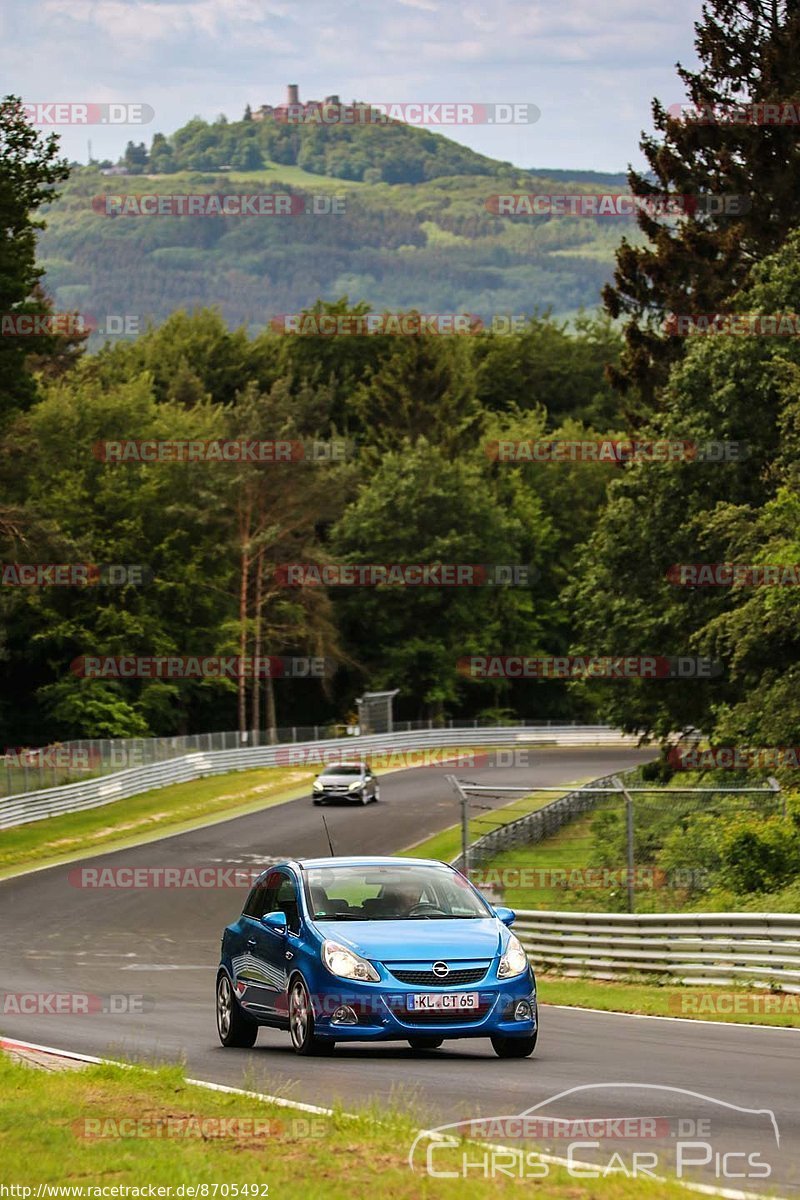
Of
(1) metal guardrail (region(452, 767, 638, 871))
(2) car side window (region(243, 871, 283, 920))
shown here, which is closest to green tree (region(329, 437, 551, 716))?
(1) metal guardrail (region(452, 767, 638, 871))

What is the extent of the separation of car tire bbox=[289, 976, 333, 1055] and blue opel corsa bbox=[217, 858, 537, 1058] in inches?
0.4

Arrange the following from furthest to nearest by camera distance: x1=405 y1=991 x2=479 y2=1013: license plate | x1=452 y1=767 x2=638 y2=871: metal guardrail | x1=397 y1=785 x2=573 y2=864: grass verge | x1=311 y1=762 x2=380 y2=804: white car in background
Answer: x1=311 y1=762 x2=380 y2=804: white car in background → x1=397 y1=785 x2=573 y2=864: grass verge → x1=452 y1=767 x2=638 y2=871: metal guardrail → x1=405 y1=991 x2=479 y2=1013: license plate

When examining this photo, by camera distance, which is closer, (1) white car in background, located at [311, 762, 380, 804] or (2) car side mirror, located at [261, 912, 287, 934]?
(2) car side mirror, located at [261, 912, 287, 934]

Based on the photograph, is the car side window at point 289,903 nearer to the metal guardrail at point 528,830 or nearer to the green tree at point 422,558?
the metal guardrail at point 528,830

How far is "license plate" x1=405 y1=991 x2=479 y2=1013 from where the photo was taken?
1280 cm

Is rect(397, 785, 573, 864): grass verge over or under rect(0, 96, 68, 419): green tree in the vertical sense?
under

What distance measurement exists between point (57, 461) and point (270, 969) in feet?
236

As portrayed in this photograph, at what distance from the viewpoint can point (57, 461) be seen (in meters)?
83.9

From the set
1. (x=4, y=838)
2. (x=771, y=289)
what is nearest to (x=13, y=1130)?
(x=771, y=289)

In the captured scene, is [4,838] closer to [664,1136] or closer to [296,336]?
[664,1136]

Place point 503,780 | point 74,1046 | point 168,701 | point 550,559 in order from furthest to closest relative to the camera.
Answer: point 550,559, point 168,701, point 503,780, point 74,1046

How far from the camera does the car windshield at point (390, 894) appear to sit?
13828mm

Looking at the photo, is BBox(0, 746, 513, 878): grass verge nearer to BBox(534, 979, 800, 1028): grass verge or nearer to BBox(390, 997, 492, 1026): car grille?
BBox(534, 979, 800, 1028): grass verge

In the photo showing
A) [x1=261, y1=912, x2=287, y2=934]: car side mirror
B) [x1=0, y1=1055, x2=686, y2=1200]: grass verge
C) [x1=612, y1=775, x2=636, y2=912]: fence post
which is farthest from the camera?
[x1=612, y1=775, x2=636, y2=912]: fence post
